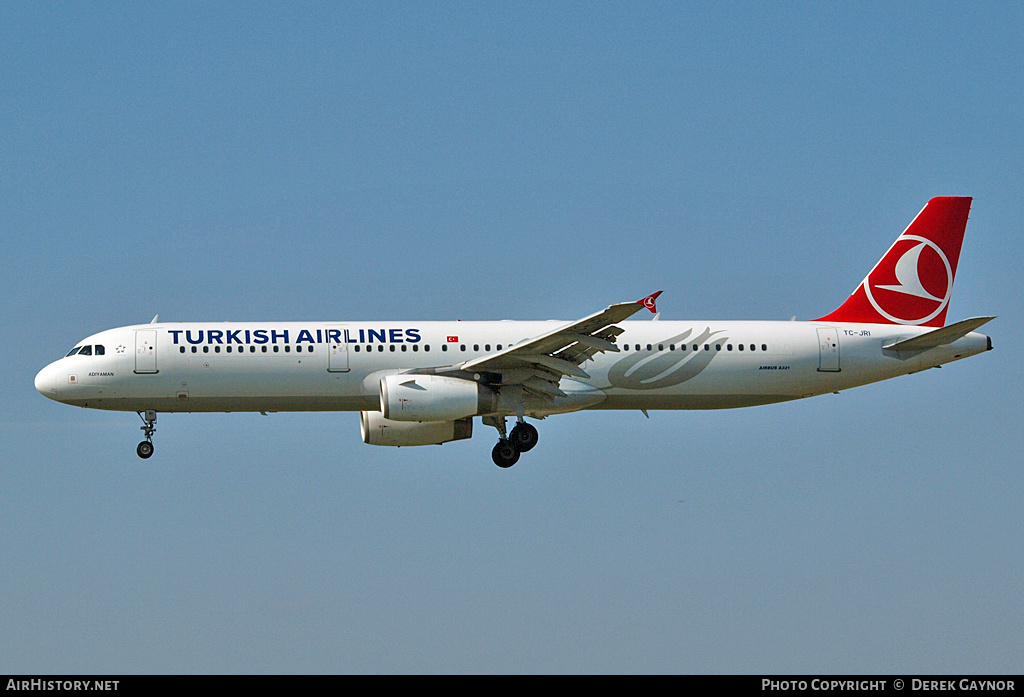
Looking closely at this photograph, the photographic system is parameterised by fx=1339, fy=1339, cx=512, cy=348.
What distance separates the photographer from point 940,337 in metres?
37.1

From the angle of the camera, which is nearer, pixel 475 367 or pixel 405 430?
pixel 475 367

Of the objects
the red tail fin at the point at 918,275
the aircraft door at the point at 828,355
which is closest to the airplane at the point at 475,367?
the aircraft door at the point at 828,355

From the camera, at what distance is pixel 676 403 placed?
A: 1480 inches

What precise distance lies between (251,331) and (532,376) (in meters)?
7.70

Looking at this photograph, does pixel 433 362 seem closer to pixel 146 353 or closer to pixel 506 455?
pixel 506 455

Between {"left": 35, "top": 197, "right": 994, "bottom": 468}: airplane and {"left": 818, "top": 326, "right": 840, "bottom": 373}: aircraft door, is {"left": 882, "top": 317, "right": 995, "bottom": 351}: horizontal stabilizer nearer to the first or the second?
{"left": 35, "top": 197, "right": 994, "bottom": 468}: airplane

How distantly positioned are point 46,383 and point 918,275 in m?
25.1

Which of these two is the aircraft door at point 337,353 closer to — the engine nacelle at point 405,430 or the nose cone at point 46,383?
the engine nacelle at point 405,430

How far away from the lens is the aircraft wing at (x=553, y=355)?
3378 centimetres

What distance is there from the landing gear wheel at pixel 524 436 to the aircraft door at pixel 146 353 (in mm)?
9797

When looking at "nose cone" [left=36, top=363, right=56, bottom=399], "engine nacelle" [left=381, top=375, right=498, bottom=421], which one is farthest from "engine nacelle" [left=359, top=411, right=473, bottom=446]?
"nose cone" [left=36, top=363, right=56, bottom=399]

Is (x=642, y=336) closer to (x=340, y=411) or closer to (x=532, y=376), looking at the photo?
(x=532, y=376)

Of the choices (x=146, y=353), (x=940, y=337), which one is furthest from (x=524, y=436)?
(x=940, y=337)

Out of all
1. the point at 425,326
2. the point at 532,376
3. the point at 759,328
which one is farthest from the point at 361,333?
the point at 759,328
